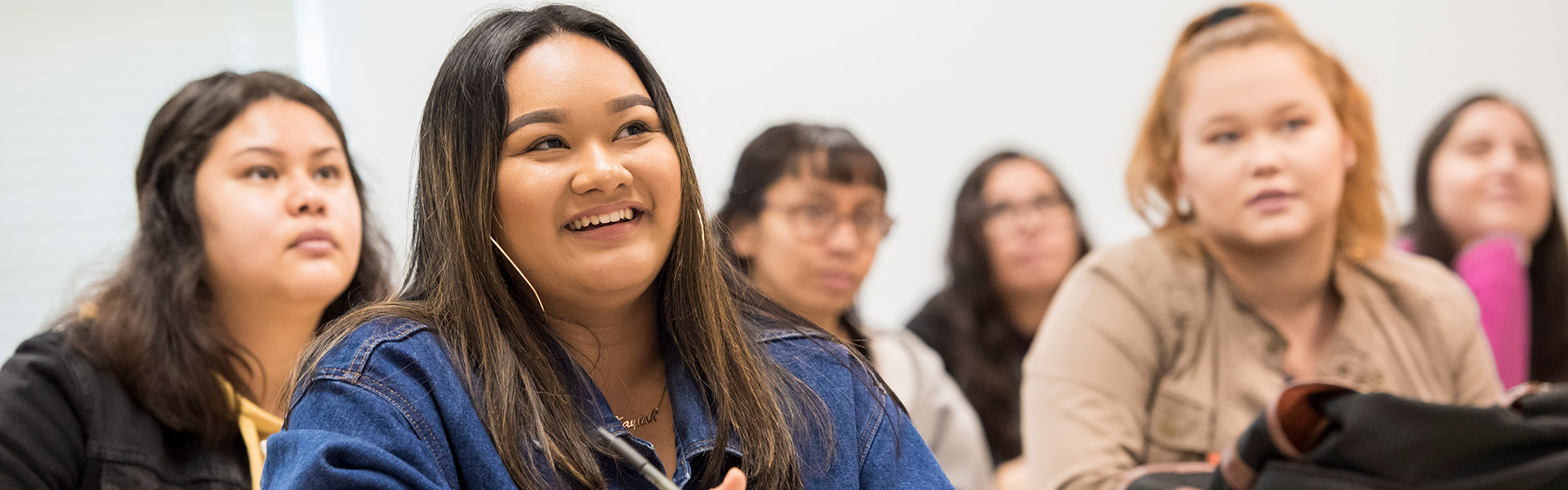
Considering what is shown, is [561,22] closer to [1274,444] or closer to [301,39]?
[1274,444]

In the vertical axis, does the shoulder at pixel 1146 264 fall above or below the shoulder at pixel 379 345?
below

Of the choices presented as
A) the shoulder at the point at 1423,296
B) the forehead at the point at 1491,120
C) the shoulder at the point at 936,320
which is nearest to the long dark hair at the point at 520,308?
the shoulder at the point at 1423,296

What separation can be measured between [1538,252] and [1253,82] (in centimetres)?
175

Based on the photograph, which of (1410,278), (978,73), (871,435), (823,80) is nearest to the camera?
(871,435)

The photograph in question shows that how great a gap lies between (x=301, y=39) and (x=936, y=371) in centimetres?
181

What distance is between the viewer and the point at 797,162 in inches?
79.0

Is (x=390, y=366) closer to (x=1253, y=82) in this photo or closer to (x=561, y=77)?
(x=561, y=77)

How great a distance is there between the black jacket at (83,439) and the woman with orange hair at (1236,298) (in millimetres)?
1235

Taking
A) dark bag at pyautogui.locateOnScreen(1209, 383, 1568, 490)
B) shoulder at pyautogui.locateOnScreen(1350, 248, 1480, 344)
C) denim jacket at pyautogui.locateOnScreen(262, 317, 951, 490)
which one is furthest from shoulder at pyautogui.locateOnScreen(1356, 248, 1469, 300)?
denim jacket at pyautogui.locateOnScreen(262, 317, 951, 490)

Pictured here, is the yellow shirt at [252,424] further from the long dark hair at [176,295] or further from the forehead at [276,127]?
the forehead at [276,127]

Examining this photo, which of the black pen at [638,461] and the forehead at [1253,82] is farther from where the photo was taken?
the forehead at [1253,82]

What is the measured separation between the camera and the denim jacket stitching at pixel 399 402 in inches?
38.6

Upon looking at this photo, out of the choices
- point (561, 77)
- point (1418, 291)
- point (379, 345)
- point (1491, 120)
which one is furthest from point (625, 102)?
point (1491, 120)

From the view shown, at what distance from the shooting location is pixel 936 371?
7.50ft
